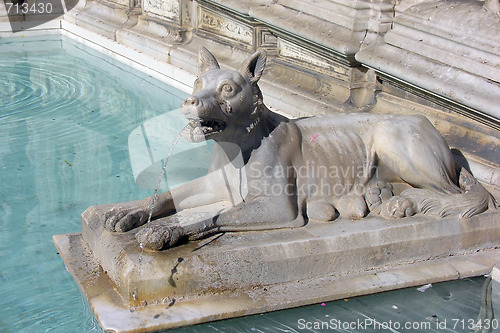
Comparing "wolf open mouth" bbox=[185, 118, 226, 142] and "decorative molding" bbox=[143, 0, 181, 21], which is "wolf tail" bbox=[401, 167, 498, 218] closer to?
"wolf open mouth" bbox=[185, 118, 226, 142]

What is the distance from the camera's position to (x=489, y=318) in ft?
14.9

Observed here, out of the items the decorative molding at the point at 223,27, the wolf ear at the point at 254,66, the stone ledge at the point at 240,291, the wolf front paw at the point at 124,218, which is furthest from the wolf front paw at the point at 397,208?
the decorative molding at the point at 223,27

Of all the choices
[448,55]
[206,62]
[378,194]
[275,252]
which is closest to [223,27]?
[448,55]

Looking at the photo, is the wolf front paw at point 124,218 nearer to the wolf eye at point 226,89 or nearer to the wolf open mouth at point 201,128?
the wolf open mouth at point 201,128

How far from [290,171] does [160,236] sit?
103 centimetres

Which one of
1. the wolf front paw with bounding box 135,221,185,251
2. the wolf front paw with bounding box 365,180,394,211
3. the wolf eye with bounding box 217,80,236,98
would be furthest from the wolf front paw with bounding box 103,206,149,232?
the wolf front paw with bounding box 365,180,394,211

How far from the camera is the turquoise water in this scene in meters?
4.50

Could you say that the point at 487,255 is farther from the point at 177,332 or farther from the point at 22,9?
the point at 22,9

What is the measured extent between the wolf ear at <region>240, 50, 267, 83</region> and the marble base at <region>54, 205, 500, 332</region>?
105 cm

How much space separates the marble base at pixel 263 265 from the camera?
434 cm

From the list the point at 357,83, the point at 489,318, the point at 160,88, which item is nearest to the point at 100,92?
the point at 160,88

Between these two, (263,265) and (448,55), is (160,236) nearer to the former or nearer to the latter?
(263,265)

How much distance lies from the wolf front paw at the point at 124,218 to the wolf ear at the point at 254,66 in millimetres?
1156

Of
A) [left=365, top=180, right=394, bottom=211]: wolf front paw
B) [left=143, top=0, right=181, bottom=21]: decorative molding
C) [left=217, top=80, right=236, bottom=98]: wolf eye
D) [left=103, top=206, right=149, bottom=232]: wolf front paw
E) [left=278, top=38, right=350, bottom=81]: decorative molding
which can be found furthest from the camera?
[left=143, top=0, right=181, bottom=21]: decorative molding
